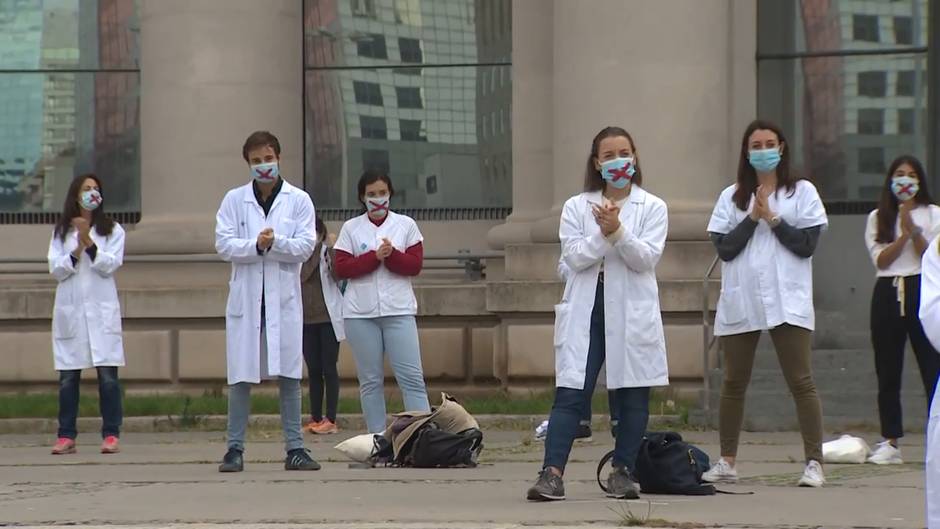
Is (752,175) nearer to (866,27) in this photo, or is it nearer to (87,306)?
(87,306)

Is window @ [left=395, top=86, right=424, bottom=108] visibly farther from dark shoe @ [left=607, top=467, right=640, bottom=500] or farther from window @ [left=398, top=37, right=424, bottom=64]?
dark shoe @ [left=607, top=467, right=640, bottom=500]

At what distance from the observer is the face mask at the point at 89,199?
14016 mm

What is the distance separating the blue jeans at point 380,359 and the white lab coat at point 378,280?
0.25 feet

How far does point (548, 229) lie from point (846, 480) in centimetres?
683

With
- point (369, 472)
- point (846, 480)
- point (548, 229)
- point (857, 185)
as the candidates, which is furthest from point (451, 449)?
point (857, 185)

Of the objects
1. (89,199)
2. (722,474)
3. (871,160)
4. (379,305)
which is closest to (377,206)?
(379,305)

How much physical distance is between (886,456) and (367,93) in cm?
884

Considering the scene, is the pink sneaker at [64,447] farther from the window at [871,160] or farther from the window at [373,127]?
the window at [871,160]

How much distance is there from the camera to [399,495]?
10.2 m

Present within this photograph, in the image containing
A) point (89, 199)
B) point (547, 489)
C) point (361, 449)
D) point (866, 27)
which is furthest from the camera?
point (866, 27)

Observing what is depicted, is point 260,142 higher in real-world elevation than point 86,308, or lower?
higher

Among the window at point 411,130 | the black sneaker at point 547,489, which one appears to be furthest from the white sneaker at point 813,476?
the window at point 411,130

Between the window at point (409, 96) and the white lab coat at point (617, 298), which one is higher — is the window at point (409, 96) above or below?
above

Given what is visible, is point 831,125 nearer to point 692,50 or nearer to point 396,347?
point 692,50
